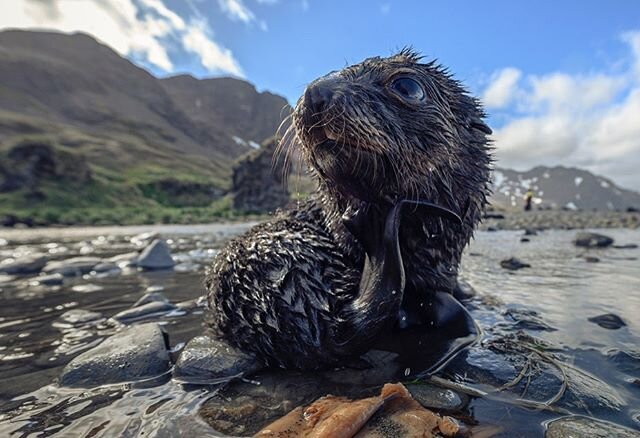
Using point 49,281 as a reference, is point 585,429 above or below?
above

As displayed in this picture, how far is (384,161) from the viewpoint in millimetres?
2859

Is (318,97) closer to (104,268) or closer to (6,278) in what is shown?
(104,268)

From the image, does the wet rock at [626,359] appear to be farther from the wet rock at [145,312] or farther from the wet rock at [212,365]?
the wet rock at [145,312]

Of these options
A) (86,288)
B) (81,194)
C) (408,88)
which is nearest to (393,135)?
(408,88)

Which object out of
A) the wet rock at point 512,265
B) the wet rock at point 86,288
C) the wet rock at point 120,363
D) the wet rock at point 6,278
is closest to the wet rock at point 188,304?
the wet rock at point 120,363

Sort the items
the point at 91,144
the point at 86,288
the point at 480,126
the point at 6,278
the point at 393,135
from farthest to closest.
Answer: the point at 91,144, the point at 6,278, the point at 86,288, the point at 480,126, the point at 393,135

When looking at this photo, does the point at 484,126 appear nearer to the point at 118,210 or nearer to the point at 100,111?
the point at 118,210

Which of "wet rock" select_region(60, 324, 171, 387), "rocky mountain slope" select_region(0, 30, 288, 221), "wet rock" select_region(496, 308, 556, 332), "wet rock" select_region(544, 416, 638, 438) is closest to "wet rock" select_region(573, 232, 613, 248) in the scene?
"wet rock" select_region(496, 308, 556, 332)

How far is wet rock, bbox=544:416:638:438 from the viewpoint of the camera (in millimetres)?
1841

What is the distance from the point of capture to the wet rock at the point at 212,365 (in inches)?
111

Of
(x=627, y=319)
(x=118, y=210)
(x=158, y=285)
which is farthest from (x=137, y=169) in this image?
(x=627, y=319)

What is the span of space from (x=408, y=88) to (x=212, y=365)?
2.83 meters

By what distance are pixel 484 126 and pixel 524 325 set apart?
6.82ft

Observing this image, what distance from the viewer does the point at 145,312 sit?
4883 millimetres
